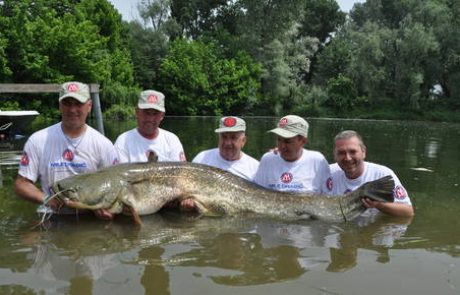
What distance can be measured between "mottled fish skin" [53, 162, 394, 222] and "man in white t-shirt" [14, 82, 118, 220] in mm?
336

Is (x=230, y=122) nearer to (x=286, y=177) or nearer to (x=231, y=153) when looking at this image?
(x=231, y=153)

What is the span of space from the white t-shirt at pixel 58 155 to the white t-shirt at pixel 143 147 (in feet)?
1.94

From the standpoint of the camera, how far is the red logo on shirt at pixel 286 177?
21.5ft

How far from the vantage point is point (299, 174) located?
654 cm

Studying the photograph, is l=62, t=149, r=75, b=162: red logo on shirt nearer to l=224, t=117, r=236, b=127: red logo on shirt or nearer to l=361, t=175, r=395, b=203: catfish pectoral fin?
l=224, t=117, r=236, b=127: red logo on shirt

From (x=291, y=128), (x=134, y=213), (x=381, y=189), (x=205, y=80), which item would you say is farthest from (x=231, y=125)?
(x=205, y=80)

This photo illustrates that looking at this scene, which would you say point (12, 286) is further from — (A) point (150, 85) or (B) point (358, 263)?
(A) point (150, 85)

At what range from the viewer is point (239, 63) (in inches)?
2176

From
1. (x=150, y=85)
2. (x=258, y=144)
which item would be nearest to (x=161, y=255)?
(x=258, y=144)

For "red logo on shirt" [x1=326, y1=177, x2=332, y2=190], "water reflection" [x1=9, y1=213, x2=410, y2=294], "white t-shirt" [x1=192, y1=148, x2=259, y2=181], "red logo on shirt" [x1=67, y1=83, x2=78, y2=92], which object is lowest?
"water reflection" [x1=9, y1=213, x2=410, y2=294]

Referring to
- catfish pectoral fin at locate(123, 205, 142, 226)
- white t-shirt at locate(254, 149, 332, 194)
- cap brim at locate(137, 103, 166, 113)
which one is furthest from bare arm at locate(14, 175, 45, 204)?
white t-shirt at locate(254, 149, 332, 194)

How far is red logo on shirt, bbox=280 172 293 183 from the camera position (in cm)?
655

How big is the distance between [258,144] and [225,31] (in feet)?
132

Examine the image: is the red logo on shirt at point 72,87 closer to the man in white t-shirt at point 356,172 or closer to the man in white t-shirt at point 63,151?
the man in white t-shirt at point 63,151
